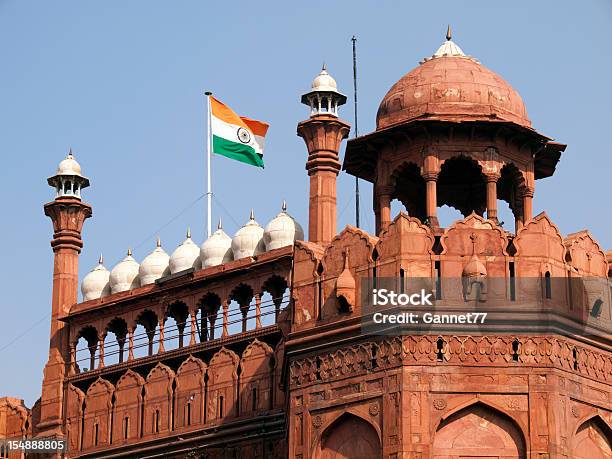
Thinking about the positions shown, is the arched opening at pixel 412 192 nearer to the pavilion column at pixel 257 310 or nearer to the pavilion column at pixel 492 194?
the pavilion column at pixel 492 194

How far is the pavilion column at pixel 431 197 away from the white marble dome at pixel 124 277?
8.89m

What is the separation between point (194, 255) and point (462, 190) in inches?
241

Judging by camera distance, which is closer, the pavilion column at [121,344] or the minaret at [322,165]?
the minaret at [322,165]

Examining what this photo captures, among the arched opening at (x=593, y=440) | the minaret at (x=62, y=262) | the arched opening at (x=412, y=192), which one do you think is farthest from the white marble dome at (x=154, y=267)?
the arched opening at (x=593, y=440)

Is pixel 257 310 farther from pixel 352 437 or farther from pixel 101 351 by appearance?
pixel 352 437

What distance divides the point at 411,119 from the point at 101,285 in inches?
392

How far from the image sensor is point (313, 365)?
86.6 feet

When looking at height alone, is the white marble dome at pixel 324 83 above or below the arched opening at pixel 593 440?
above

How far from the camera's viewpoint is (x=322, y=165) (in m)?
32.7

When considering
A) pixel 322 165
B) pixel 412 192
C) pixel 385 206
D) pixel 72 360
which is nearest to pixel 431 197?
pixel 385 206

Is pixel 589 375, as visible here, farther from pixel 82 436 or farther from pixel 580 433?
pixel 82 436

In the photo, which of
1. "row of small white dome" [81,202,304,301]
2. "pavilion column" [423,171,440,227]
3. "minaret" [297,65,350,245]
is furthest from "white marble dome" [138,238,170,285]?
"pavilion column" [423,171,440,227]

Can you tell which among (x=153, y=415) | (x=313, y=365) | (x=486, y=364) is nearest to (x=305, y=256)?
(x=313, y=365)

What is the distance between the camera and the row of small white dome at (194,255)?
33344 mm
